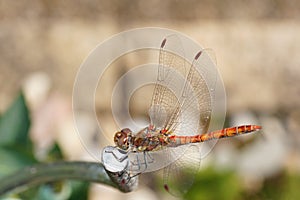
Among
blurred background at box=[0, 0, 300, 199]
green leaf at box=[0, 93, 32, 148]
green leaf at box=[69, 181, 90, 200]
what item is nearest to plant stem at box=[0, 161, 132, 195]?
green leaf at box=[69, 181, 90, 200]

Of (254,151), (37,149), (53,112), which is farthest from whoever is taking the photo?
(254,151)

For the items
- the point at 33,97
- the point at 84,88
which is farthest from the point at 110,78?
the point at 33,97

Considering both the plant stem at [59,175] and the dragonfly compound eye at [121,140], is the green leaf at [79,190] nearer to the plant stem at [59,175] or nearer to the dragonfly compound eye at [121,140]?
the plant stem at [59,175]

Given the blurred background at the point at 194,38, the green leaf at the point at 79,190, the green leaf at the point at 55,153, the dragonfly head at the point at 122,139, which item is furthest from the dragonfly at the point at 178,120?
the blurred background at the point at 194,38

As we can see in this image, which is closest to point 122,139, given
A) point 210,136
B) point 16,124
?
point 210,136

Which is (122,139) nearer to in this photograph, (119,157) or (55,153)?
(119,157)

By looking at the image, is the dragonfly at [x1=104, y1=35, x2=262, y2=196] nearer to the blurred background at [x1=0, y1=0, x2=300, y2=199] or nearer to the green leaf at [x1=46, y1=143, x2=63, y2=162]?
the green leaf at [x1=46, y1=143, x2=63, y2=162]

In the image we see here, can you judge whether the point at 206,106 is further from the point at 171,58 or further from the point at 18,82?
the point at 18,82
